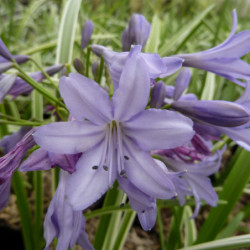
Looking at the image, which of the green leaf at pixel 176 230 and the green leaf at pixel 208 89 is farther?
the green leaf at pixel 208 89

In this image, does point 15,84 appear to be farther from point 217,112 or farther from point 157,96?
point 217,112

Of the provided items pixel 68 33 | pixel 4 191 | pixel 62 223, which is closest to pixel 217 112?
pixel 62 223

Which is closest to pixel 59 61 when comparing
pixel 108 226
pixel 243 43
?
pixel 108 226

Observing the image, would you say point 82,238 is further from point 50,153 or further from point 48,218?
point 50,153

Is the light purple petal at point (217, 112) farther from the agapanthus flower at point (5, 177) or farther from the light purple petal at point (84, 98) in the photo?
the agapanthus flower at point (5, 177)

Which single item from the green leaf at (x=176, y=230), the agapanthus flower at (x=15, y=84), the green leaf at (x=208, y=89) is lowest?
the green leaf at (x=176, y=230)

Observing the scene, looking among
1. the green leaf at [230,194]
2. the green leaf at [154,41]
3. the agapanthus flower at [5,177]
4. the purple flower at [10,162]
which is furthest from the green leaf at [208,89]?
the purple flower at [10,162]

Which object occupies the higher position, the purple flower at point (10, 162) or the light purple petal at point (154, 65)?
the light purple petal at point (154, 65)
